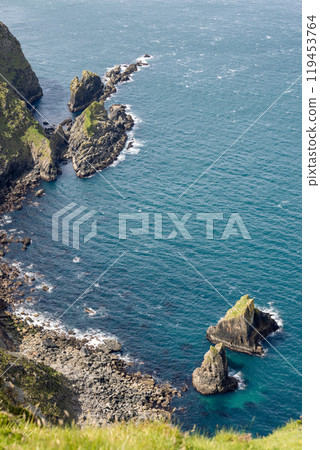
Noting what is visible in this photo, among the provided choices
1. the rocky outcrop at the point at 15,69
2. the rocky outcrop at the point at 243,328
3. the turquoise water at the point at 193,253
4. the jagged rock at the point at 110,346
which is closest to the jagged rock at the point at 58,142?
the turquoise water at the point at 193,253

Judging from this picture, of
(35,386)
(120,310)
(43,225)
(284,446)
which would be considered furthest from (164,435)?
(43,225)

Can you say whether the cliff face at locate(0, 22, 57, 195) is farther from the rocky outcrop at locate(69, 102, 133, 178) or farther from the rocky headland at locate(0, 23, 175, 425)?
the rocky outcrop at locate(69, 102, 133, 178)

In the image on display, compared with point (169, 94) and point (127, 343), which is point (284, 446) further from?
point (169, 94)

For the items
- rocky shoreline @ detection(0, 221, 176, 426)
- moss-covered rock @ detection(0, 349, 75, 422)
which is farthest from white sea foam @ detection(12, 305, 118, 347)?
moss-covered rock @ detection(0, 349, 75, 422)

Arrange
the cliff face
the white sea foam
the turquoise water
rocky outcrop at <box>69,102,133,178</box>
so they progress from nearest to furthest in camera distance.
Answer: the turquoise water < the white sea foam < the cliff face < rocky outcrop at <box>69,102,133,178</box>

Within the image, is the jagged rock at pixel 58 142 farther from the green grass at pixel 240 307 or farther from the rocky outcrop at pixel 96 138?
the green grass at pixel 240 307

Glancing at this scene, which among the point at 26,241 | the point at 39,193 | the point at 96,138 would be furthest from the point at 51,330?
the point at 96,138
